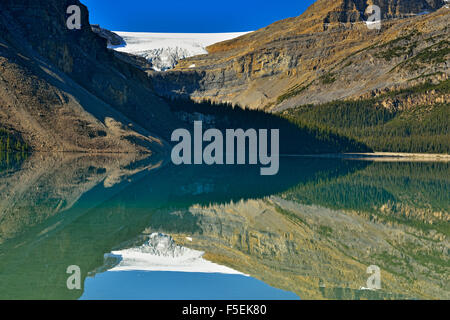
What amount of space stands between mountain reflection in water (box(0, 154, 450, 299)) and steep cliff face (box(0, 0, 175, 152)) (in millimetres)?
36065

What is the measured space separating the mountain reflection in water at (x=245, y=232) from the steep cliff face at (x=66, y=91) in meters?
36.1

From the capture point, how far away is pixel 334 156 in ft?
357

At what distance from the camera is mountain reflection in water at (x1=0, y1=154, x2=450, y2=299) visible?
11.0 m

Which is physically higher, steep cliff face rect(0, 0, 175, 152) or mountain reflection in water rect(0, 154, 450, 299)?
steep cliff face rect(0, 0, 175, 152)

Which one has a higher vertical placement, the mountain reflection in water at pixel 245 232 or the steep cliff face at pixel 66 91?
the steep cliff face at pixel 66 91

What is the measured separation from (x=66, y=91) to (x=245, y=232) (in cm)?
5901

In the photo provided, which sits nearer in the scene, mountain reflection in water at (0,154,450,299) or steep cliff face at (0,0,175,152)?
mountain reflection in water at (0,154,450,299)

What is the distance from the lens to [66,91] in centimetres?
6969

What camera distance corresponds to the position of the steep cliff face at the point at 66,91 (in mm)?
64375

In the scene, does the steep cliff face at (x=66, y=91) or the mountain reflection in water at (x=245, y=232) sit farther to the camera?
the steep cliff face at (x=66, y=91)

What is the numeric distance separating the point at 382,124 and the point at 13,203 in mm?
144392
